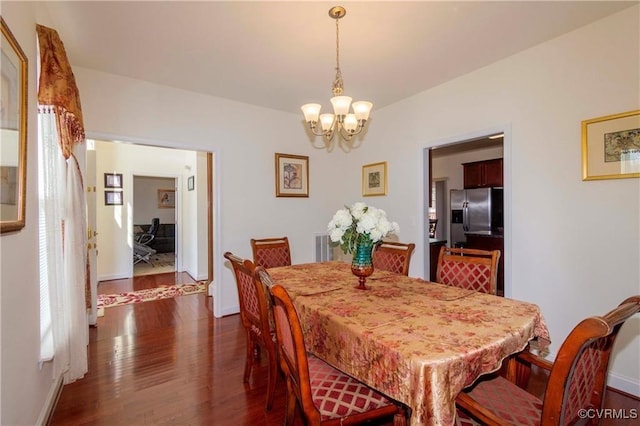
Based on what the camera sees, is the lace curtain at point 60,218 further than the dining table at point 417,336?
Yes

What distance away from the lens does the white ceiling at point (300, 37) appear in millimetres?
2062

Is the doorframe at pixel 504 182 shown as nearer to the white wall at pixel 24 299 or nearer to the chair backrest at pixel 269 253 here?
the chair backrest at pixel 269 253

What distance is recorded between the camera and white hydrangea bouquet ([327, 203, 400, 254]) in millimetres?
1908

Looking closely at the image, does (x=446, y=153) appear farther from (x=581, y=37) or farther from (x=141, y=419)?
(x=141, y=419)

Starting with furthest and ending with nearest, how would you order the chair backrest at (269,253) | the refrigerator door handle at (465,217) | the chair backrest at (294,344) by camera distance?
1. the refrigerator door handle at (465,217)
2. the chair backrest at (269,253)
3. the chair backrest at (294,344)

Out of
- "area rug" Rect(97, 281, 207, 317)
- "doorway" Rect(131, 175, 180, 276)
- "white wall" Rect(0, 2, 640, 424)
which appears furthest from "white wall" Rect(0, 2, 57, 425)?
"doorway" Rect(131, 175, 180, 276)

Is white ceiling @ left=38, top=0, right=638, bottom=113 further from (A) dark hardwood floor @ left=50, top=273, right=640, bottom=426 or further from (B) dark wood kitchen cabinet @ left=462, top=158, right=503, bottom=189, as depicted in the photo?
(B) dark wood kitchen cabinet @ left=462, top=158, right=503, bottom=189

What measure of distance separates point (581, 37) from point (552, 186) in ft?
3.73

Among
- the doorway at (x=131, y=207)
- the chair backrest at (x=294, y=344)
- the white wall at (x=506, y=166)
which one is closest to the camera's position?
the chair backrest at (x=294, y=344)

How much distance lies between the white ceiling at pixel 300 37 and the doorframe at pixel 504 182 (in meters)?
0.64

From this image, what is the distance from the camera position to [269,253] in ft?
11.0

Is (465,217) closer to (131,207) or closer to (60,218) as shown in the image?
(60,218)

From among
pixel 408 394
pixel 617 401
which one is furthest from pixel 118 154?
pixel 617 401

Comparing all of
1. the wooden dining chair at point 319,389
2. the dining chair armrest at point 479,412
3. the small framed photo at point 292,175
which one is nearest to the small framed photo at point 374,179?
the small framed photo at point 292,175
